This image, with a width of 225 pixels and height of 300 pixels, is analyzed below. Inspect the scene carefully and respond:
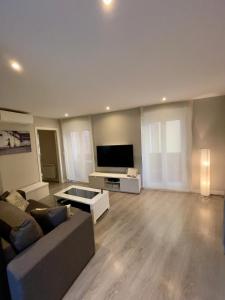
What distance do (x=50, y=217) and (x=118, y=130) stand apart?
3548 millimetres

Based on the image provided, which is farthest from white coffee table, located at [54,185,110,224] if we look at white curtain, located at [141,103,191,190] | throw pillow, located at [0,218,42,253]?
white curtain, located at [141,103,191,190]

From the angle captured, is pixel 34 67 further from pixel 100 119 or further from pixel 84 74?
pixel 100 119

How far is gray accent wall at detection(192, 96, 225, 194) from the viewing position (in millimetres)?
3870

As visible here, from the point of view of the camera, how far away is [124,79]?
8.19 ft

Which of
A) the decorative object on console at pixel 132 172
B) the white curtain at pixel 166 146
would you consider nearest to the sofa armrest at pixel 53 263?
the decorative object on console at pixel 132 172

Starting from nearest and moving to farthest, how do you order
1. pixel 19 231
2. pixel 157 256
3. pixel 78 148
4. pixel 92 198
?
pixel 19 231 → pixel 157 256 → pixel 92 198 → pixel 78 148

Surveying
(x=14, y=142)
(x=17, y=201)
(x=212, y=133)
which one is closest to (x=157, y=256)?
(x=17, y=201)

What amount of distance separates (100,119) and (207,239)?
4180 mm

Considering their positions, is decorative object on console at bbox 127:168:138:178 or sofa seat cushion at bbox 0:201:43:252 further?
→ decorative object on console at bbox 127:168:138:178

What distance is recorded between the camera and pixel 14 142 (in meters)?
4.34

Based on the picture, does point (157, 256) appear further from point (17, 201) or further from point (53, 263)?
point (17, 201)

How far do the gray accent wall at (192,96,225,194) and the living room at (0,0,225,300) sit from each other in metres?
0.02

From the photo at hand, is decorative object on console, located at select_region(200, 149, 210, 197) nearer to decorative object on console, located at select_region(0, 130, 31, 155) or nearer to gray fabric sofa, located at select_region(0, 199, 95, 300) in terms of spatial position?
gray fabric sofa, located at select_region(0, 199, 95, 300)

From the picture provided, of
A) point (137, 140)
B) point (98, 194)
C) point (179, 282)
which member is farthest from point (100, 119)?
point (179, 282)
